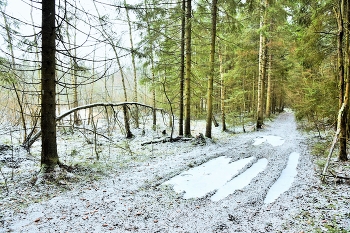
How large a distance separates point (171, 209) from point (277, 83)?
2689 centimetres

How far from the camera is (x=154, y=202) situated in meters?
4.07

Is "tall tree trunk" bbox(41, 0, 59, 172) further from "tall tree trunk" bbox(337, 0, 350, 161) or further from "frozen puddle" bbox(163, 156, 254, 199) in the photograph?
"tall tree trunk" bbox(337, 0, 350, 161)

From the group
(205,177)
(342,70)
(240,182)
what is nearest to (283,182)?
(240,182)

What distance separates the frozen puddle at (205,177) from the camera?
4.67 metres

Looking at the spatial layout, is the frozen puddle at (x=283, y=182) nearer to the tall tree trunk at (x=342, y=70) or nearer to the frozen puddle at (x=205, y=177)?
the frozen puddle at (x=205, y=177)

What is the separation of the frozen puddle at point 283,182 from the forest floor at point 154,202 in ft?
0.24

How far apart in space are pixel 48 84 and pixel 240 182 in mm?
5081

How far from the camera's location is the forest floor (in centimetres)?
325

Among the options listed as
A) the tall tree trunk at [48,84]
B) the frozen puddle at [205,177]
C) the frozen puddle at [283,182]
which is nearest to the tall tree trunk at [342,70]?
the frozen puddle at [283,182]

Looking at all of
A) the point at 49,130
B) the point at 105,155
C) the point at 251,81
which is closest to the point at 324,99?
the point at 105,155

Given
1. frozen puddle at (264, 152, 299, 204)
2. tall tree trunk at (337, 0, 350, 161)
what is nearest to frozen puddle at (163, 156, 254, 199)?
frozen puddle at (264, 152, 299, 204)

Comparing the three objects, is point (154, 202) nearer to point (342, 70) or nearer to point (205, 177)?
point (205, 177)

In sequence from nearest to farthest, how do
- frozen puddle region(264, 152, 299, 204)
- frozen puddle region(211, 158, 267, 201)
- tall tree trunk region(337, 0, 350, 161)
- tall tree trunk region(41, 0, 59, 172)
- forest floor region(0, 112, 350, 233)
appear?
forest floor region(0, 112, 350, 233) < frozen puddle region(264, 152, 299, 204) < frozen puddle region(211, 158, 267, 201) < tall tree trunk region(41, 0, 59, 172) < tall tree trunk region(337, 0, 350, 161)

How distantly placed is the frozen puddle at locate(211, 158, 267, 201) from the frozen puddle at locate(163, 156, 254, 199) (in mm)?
166
